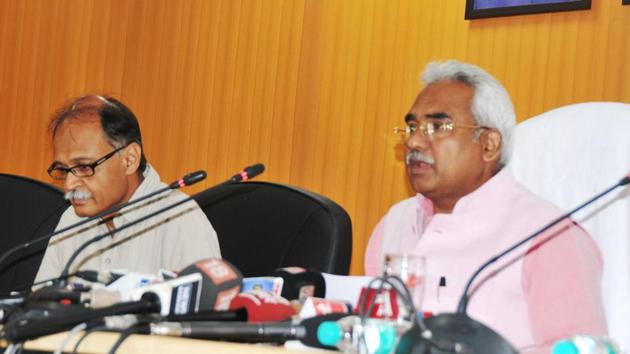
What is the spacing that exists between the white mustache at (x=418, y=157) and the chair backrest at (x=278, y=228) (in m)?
0.33

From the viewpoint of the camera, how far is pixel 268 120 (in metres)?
4.18

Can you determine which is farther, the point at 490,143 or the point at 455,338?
the point at 490,143

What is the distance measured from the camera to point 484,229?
2.38 m

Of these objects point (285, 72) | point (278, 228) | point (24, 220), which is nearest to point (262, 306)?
point (278, 228)

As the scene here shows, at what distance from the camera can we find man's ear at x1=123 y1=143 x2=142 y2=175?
309cm

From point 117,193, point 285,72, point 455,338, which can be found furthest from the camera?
point 285,72

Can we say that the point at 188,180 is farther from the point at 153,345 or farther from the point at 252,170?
the point at 153,345

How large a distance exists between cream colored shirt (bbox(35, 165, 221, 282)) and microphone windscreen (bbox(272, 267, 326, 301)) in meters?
0.91

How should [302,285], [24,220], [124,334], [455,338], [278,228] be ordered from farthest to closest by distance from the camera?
1. [24,220]
2. [278,228]
3. [302,285]
4. [124,334]
5. [455,338]

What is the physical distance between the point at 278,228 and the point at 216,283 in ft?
4.04

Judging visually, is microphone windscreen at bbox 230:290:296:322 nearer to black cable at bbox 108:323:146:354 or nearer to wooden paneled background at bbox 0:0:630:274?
black cable at bbox 108:323:146:354

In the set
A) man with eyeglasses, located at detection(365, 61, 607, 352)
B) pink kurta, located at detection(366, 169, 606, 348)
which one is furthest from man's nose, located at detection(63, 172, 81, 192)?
pink kurta, located at detection(366, 169, 606, 348)

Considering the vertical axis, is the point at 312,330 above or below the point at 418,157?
below

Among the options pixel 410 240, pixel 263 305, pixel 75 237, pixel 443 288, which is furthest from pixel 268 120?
pixel 263 305
